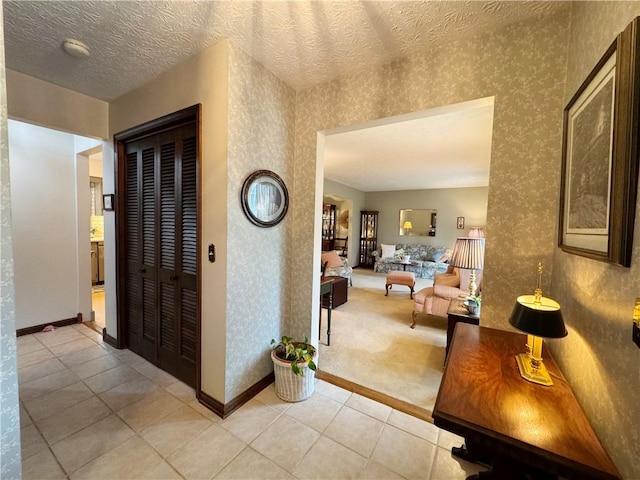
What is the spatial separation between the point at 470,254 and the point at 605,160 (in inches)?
50.0

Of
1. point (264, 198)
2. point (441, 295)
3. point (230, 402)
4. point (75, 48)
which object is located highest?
point (75, 48)

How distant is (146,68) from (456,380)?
9.21 ft

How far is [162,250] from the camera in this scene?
7.27 feet

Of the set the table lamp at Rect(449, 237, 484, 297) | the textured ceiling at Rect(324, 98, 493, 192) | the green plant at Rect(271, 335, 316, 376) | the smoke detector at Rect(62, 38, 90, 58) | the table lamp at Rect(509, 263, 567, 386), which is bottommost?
the green plant at Rect(271, 335, 316, 376)

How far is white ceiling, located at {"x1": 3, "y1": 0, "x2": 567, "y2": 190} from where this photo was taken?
4.55 ft

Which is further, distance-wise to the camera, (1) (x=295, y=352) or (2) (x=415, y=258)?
(2) (x=415, y=258)

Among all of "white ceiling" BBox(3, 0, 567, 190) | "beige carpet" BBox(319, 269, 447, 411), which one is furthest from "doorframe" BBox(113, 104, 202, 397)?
"beige carpet" BBox(319, 269, 447, 411)

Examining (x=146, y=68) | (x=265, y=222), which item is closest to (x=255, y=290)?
(x=265, y=222)

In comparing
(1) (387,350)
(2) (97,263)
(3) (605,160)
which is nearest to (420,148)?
(1) (387,350)

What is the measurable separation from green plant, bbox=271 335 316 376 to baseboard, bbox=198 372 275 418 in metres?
0.28

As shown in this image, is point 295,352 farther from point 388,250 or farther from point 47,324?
point 388,250

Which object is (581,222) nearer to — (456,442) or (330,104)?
(456,442)

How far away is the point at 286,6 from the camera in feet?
4.54

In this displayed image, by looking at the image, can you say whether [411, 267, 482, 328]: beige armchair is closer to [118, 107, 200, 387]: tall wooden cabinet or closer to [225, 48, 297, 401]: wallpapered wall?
[225, 48, 297, 401]: wallpapered wall
